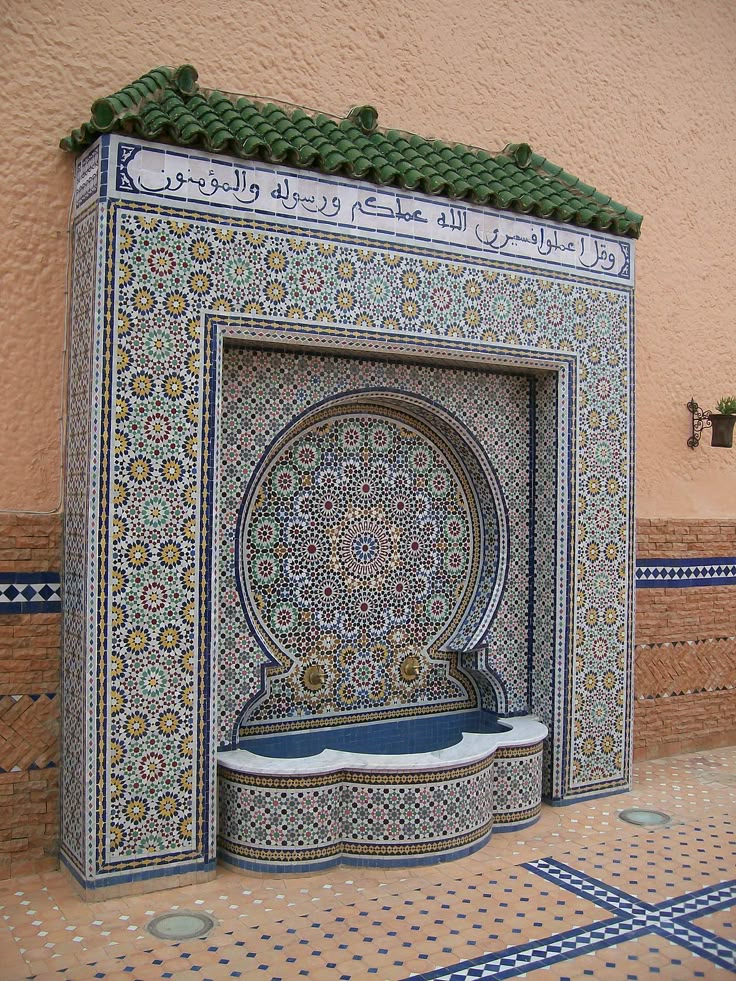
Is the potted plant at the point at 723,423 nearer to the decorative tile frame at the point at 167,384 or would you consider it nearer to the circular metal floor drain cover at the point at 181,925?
the decorative tile frame at the point at 167,384

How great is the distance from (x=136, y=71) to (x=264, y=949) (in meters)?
3.84

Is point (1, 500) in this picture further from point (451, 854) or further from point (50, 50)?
point (451, 854)

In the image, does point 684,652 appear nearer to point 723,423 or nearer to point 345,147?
point 723,423

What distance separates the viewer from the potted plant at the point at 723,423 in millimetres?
5863

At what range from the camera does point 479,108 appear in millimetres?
5395

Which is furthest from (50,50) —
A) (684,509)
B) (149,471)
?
(684,509)

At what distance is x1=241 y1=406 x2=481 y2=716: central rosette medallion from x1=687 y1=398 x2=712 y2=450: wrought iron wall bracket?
1856 millimetres

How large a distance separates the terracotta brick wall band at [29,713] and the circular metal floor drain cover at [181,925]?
2.43 feet

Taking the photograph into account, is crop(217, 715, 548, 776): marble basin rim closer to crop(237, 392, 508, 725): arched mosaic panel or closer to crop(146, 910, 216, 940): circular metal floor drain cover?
crop(237, 392, 508, 725): arched mosaic panel

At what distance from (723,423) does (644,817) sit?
8.37ft

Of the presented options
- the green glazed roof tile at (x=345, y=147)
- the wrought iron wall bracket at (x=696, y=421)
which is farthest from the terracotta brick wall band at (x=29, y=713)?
the wrought iron wall bracket at (x=696, y=421)

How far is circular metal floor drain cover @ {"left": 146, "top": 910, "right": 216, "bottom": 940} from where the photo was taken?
11.1 feet

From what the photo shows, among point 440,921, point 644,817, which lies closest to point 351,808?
point 440,921

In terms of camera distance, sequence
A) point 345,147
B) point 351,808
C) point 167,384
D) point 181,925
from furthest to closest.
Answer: point 345,147
point 351,808
point 167,384
point 181,925
